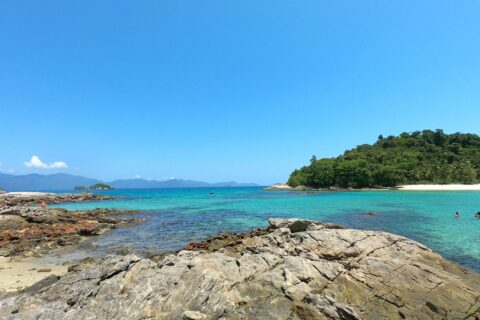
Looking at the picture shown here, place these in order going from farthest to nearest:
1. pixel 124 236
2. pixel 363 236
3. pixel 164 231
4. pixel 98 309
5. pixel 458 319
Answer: pixel 164 231, pixel 124 236, pixel 363 236, pixel 458 319, pixel 98 309

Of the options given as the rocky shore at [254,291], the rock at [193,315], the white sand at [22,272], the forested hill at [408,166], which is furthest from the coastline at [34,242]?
the forested hill at [408,166]

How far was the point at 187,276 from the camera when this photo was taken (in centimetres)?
933

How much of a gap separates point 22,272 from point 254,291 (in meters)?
13.4

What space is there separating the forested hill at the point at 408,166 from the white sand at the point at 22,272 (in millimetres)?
118176

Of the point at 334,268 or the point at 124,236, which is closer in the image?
the point at 334,268

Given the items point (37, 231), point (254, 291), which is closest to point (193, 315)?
point (254, 291)

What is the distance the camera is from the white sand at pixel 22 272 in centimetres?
1268

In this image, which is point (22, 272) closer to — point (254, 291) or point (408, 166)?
point (254, 291)

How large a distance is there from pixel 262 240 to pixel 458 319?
31.8ft

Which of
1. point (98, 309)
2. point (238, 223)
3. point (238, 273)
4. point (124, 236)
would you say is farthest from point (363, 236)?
point (124, 236)

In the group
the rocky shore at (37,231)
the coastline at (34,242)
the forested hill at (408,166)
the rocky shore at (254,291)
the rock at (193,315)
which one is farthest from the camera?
the forested hill at (408,166)

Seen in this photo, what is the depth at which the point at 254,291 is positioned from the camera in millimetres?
9117

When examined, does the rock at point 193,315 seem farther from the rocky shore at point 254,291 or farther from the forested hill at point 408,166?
the forested hill at point 408,166

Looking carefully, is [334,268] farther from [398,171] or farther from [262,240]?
[398,171]
